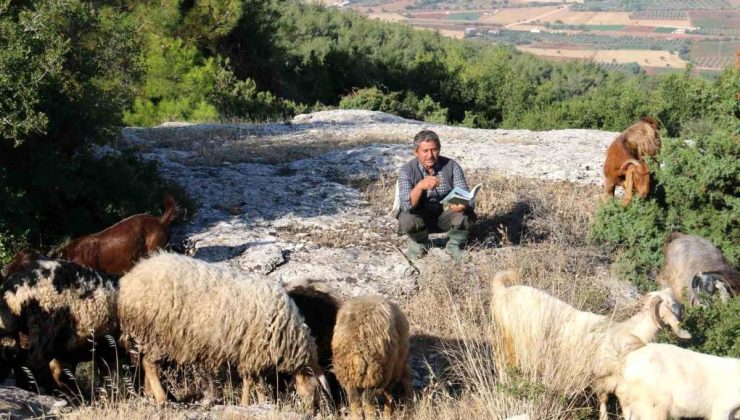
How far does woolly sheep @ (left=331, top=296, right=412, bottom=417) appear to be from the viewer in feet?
19.1

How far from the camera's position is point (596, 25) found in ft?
265

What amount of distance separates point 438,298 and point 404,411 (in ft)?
7.21

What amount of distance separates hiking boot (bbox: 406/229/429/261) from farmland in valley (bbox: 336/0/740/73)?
45.2 meters

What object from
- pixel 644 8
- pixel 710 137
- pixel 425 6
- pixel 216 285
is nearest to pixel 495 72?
pixel 710 137

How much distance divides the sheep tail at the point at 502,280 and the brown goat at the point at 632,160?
12.6ft

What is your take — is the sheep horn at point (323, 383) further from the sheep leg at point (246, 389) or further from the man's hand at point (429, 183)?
the man's hand at point (429, 183)

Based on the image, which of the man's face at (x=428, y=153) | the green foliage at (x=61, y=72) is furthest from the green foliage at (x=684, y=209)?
the green foliage at (x=61, y=72)

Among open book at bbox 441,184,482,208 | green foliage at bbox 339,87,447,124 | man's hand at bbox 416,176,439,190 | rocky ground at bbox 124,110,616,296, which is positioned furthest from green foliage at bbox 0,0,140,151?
green foliage at bbox 339,87,447,124

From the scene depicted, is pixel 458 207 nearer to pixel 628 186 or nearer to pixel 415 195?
pixel 415 195

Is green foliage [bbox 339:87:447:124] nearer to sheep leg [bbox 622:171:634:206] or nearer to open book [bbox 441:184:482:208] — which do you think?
sheep leg [bbox 622:171:634:206]

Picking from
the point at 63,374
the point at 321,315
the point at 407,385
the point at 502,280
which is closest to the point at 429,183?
the point at 502,280

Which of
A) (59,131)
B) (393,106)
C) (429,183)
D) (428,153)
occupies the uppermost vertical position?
(59,131)

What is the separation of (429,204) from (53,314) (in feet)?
14.5

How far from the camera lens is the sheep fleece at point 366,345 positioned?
5.83m
